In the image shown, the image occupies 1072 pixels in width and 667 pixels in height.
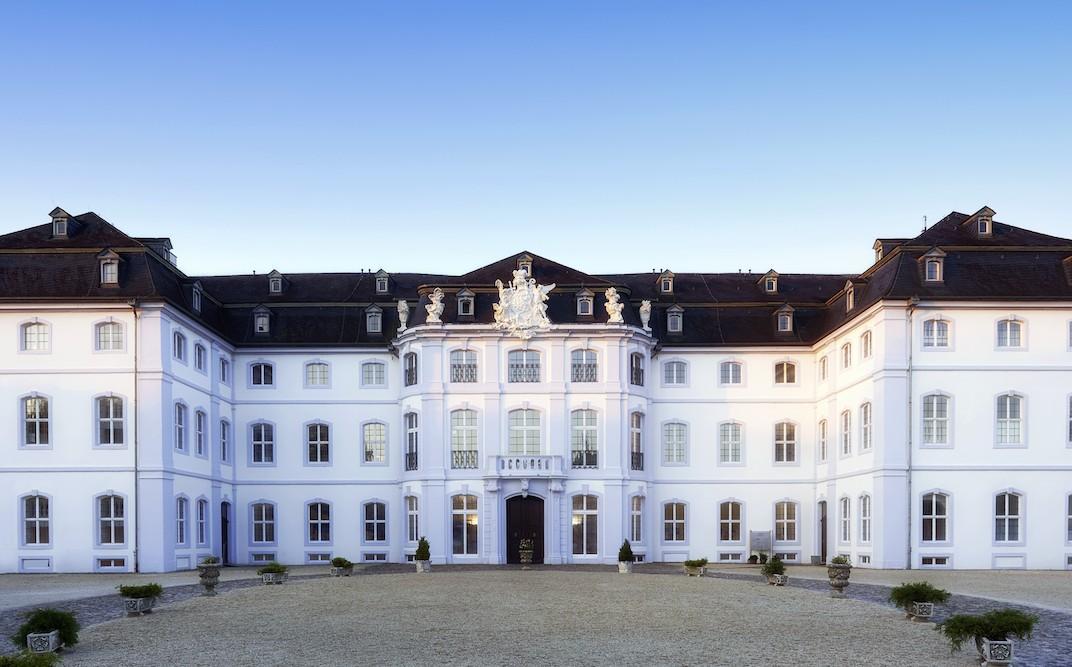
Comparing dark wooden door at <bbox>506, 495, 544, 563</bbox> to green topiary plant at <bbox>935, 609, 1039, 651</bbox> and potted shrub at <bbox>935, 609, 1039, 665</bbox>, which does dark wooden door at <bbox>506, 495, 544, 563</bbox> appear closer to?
green topiary plant at <bbox>935, 609, 1039, 651</bbox>

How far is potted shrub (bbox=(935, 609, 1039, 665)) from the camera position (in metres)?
19.1

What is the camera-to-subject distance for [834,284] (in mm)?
59594

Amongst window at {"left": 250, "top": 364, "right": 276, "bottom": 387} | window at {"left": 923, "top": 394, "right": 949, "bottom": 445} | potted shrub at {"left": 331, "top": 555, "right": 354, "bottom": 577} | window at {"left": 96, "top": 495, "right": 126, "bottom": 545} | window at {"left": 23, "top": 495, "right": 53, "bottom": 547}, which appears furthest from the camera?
window at {"left": 250, "top": 364, "right": 276, "bottom": 387}

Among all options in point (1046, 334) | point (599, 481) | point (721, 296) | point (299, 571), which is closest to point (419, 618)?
point (299, 571)

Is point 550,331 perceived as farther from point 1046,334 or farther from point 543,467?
point 1046,334

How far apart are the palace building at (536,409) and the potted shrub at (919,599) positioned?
18.6m

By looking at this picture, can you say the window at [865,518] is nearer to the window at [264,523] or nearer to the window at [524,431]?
the window at [524,431]

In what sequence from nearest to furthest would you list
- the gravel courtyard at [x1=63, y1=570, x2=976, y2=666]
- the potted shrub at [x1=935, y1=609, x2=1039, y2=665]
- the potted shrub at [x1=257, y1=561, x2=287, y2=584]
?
1. the potted shrub at [x1=935, y1=609, x2=1039, y2=665]
2. the gravel courtyard at [x1=63, y1=570, x2=976, y2=666]
3. the potted shrub at [x1=257, y1=561, x2=287, y2=584]

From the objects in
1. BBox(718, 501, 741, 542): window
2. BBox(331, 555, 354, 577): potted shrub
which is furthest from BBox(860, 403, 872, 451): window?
BBox(331, 555, 354, 577): potted shrub

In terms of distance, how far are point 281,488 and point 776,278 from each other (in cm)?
2633

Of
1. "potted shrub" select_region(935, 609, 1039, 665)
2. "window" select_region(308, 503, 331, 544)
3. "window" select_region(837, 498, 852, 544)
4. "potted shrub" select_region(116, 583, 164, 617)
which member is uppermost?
"potted shrub" select_region(935, 609, 1039, 665)

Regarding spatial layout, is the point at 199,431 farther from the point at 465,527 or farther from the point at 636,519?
the point at 636,519

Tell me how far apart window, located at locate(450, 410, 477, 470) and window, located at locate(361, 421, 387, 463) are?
4798mm

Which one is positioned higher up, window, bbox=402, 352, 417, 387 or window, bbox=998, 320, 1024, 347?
window, bbox=998, 320, 1024, 347
